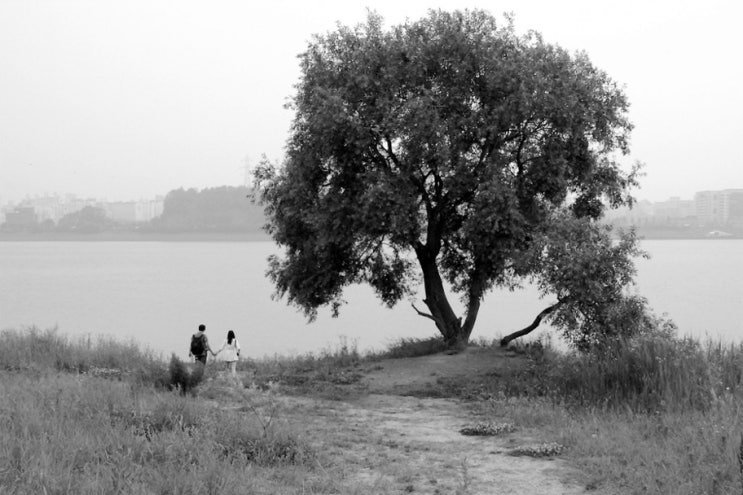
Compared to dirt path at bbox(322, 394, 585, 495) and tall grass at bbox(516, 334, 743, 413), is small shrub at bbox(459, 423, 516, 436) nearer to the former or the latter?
dirt path at bbox(322, 394, 585, 495)

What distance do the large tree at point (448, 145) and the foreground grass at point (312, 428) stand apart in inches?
176

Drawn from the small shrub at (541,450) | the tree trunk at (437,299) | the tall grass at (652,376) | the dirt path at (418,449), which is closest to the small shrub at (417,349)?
the tree trunk at (437,299)

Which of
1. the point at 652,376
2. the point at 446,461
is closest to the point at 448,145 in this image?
the point at 652,376

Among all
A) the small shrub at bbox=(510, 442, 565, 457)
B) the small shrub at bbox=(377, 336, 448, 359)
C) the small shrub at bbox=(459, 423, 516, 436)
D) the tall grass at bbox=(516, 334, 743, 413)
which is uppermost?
the tall grass at bbox=(516, 334, 743, 413)

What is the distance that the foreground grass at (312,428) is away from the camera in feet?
25.3

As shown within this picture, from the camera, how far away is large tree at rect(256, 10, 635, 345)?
18.6 metres

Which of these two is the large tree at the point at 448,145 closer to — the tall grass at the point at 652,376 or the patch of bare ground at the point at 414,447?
the tall grass at the point at 652,376

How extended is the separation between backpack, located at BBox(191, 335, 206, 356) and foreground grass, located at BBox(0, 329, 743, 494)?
6.58 feet

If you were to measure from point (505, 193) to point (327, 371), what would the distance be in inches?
272

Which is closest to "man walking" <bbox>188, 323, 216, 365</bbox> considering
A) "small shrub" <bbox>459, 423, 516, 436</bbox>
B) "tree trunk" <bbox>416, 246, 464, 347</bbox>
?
"tree trunk" <bbox>416, 246, 464, 347</bbox>

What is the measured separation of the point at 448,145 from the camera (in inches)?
742

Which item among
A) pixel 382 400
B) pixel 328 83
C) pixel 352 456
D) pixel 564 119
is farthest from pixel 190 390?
pixel 564 119

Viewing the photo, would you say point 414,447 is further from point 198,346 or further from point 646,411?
point 198,346

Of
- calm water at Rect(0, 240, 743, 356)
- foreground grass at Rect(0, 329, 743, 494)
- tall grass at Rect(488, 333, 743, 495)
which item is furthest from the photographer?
calm water at Rect(0, 240, 743, 356)
